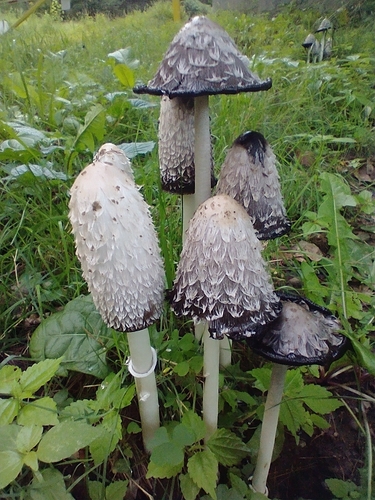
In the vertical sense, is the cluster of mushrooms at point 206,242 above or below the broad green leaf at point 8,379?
above

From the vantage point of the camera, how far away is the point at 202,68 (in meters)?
0.78

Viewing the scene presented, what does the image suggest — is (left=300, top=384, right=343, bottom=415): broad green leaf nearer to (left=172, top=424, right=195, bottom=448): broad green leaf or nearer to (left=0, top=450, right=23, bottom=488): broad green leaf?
(left=172, top=424, right=195, bottom=448): broad green leaf

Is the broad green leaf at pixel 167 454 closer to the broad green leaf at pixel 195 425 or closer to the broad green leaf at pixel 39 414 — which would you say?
the broad green leaf at pixel 195 425

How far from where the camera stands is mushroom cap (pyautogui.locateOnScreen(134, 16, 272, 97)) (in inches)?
30.5

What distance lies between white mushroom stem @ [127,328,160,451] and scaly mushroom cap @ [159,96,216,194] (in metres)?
0.41

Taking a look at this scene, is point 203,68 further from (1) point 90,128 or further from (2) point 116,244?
(1) point 90,128

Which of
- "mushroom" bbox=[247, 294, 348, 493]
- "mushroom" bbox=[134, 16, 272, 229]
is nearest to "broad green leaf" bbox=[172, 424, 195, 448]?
"mushroom" bbox=[247, 294, 348, 493]

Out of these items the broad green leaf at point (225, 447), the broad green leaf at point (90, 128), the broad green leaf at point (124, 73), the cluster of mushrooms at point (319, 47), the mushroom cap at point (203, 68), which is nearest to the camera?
the mushroom cap at point (203, 68)

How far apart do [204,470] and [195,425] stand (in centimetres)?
10

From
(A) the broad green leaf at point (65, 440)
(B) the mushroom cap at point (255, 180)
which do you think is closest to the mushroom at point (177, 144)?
(B) the mushroom cap at point (255, 180)

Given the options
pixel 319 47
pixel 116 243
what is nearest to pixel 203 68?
pixel 116 243

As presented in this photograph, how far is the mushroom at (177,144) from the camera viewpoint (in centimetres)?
106

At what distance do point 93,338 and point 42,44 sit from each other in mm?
3766

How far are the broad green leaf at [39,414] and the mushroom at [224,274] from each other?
1.24 feet
